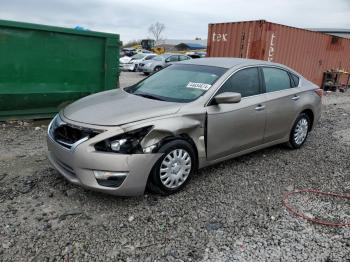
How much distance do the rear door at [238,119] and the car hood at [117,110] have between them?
22.4 inches

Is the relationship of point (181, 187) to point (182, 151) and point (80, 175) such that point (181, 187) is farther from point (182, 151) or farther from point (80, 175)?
point (80, 175)

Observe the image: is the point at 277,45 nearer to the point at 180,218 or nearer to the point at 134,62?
the point at 180,218

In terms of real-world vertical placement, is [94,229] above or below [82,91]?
below

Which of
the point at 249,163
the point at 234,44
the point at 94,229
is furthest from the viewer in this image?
the point at 234,44

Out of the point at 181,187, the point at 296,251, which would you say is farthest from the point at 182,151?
the point at 296,251

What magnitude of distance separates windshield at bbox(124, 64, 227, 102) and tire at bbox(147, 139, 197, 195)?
61 centimetres

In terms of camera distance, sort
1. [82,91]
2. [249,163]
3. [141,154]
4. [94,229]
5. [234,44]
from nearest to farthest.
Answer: [94,229], [141,154], [249,163], [82,91], [234,44]

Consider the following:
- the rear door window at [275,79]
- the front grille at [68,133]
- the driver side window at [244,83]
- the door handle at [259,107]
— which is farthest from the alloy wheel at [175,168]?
the rear door window at [275,79]

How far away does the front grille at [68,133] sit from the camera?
329cm

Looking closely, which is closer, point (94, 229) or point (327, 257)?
point (327, 257)

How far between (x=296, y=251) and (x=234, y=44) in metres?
9.44

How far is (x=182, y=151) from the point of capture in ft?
12.1

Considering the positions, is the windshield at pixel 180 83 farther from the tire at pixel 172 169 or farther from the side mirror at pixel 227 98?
the tire at pixel 172 169

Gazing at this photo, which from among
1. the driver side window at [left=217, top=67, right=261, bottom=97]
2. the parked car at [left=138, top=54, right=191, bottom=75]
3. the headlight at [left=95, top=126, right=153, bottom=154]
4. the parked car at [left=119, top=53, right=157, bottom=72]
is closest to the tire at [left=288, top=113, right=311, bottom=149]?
the driver side window at [left=217, top=67, right=261, bottom=97]
